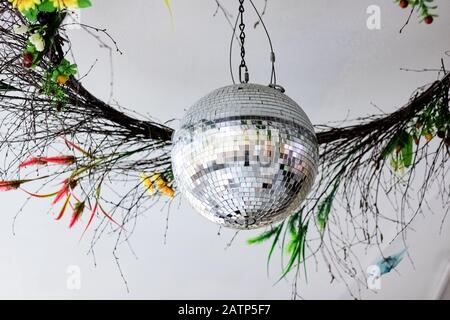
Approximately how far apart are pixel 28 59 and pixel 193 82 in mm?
502

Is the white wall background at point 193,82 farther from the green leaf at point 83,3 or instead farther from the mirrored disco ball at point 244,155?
the mirrored disco ball at point 244,155

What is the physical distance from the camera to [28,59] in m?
1.11

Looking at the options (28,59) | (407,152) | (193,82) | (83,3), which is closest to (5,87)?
(28,59)

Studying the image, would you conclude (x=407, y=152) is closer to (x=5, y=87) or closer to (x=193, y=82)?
(x=193, y=82)

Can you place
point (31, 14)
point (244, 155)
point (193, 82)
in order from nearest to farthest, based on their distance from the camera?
point (244, 155)
point (31, 14)
point (193, 82)

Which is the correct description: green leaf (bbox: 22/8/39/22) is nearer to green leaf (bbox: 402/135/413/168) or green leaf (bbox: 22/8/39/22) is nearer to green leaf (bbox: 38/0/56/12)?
green leaf (bbox: 38/0/56/12)

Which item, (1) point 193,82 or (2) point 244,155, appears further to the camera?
(1) point 193,82

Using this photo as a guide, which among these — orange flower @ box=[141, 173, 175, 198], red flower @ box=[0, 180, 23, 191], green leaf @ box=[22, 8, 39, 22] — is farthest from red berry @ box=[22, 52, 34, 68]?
orange flower @ box=[141, 173, 175, 198]

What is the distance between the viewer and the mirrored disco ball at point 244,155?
96 cm

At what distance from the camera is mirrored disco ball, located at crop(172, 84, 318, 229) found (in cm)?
96

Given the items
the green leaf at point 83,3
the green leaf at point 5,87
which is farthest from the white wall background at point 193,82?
the green leaf at point 83,3

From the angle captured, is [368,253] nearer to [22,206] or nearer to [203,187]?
[22,206]

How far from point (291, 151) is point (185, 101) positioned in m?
0.65

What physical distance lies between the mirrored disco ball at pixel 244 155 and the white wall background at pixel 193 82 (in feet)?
1.56
